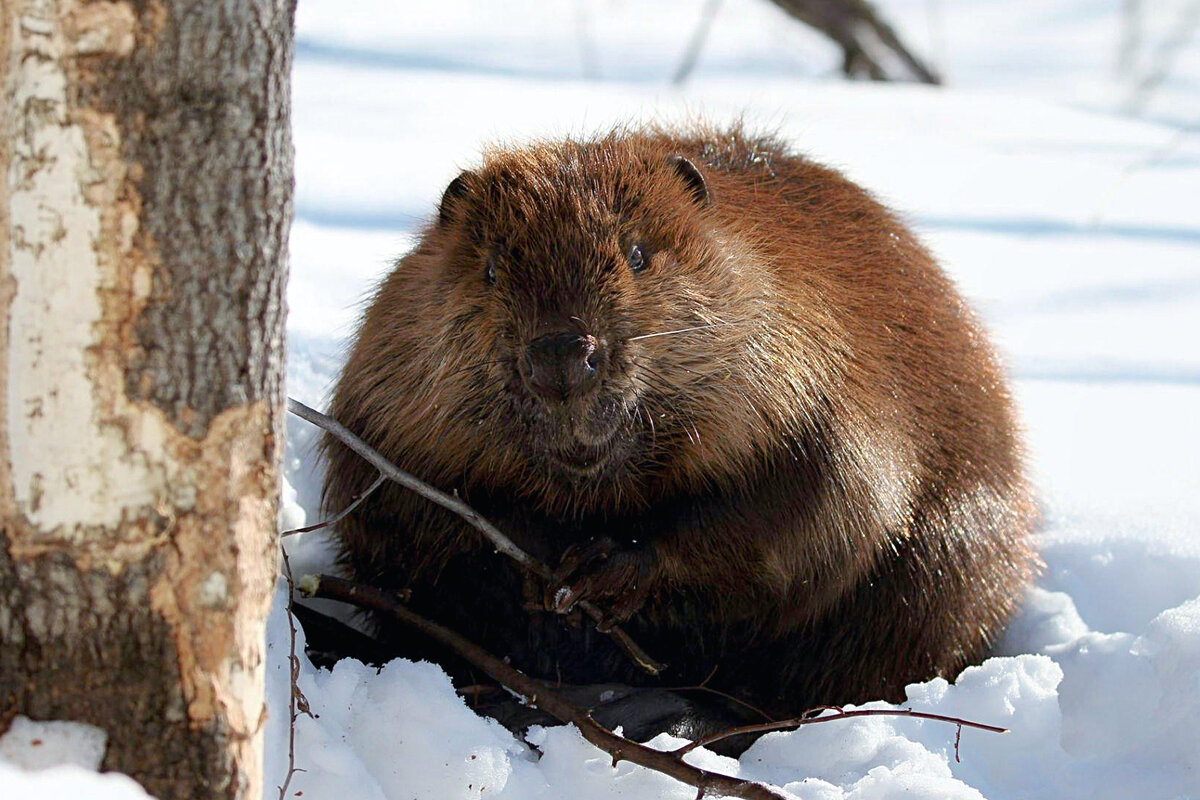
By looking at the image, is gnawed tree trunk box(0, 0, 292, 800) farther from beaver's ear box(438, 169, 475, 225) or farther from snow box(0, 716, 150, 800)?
beaver's ear box(438, 169, 475, 225)

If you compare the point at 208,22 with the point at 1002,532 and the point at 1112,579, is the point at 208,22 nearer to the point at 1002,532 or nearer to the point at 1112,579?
the point at 1002,532

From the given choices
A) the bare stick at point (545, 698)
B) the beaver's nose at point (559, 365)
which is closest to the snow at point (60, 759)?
the bare stick at point (545, 698)

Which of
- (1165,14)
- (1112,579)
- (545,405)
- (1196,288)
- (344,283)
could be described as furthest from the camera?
(1165,14)

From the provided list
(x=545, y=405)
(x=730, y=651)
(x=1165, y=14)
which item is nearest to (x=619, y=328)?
(x=545, y=405)

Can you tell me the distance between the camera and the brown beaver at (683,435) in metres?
2.67

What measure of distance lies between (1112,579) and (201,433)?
2491 mm

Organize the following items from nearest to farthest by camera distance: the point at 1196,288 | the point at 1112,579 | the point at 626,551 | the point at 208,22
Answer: the point at 208,22
the point at 626,551
the point at 1112,579
the point at 1196,288

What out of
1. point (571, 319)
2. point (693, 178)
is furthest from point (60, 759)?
point (693, 178)

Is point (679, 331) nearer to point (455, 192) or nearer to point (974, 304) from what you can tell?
point (455, 192)

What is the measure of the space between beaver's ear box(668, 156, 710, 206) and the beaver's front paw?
729mm

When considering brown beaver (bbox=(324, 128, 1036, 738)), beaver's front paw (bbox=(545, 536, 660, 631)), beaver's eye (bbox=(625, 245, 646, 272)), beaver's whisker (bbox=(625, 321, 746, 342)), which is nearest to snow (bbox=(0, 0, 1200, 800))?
brown beaver (bbox=(324, 128, 1036, 738))

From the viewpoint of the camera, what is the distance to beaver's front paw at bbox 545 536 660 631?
2787 mm

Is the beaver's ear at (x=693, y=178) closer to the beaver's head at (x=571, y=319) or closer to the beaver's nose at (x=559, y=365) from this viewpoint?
the beaver's head at (x=571, y=319)

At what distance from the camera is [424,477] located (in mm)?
2916
